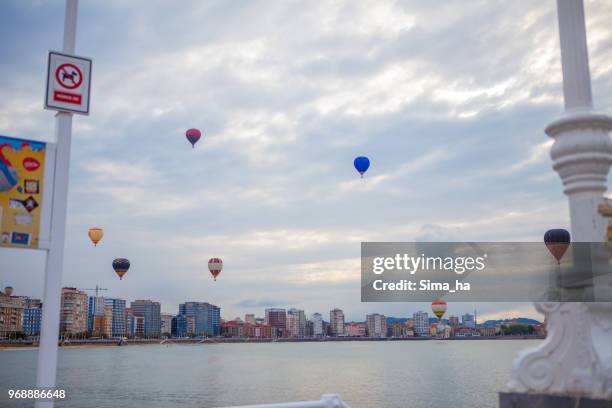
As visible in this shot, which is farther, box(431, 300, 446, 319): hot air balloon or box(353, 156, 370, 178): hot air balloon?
box(431, 300, 446, 319): hot air balloon

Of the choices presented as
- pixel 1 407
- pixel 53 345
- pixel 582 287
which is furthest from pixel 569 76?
pixel 1 407

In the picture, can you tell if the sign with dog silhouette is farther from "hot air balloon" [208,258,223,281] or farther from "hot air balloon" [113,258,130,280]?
"hot air balloon" [113,258,130,280]

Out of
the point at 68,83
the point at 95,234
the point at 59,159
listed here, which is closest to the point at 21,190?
the point at 59,159

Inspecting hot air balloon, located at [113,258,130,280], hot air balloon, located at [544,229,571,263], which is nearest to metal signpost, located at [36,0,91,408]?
hot air balloon, located at [544,229,571,263]

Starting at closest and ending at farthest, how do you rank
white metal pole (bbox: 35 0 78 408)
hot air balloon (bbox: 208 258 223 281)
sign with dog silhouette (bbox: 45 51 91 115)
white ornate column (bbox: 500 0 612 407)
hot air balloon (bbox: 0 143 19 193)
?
white ornate column (bbox: 500 0 612 407) < hot air balloon (bbox: 0 143 19 193) < white metal pole (bbox: 35 0 78 408) < sign with dog silhouette (bbox: 45 51 91 115) < hot air balloon (bbox: 208 258 223 281)

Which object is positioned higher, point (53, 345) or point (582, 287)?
point (582, 287)

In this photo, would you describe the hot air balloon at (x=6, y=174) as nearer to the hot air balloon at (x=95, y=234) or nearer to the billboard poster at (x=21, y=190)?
the billboard poster at (x=21, y=190)

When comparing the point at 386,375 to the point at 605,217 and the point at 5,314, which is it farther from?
the point at 5,314
